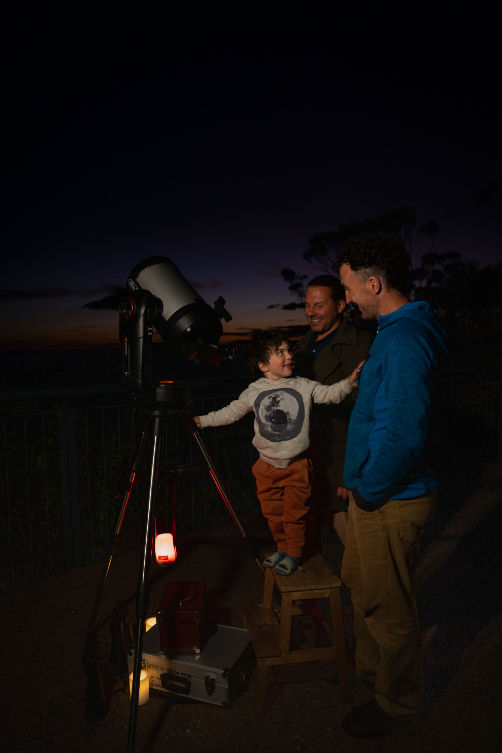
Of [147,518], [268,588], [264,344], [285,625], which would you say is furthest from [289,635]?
[264,344]

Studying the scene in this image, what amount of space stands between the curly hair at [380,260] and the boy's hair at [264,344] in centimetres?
72

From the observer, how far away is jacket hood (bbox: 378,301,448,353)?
1699 mm

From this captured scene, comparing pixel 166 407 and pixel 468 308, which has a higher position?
pixel 468 308

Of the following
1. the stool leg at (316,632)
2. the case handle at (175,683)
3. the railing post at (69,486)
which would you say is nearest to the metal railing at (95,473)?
the railing post at (69,486)

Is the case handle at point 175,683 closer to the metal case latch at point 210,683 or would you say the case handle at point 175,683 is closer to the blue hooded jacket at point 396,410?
the metal case latch at point 210,683

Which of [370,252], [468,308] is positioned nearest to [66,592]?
[370,252]

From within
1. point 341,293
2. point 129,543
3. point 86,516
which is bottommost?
point 129,543

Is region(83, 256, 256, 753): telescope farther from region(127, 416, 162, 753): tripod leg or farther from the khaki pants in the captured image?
the khaki pants

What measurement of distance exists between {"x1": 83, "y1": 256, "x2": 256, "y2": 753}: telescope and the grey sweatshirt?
1.36 feet

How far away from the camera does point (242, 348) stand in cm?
228

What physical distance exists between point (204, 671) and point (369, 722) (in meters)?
0.74

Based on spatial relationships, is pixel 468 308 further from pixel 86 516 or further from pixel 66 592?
pixel 66 592

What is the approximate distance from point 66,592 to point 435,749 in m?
2.45

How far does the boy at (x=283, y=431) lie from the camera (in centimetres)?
246
